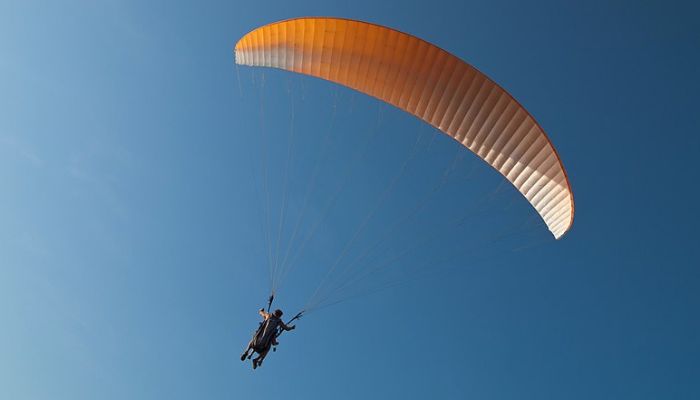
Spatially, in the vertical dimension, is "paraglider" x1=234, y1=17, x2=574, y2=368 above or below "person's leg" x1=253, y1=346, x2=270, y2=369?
above

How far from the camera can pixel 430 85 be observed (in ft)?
47.6

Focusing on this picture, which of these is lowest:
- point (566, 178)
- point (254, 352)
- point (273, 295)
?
point (254, 352)

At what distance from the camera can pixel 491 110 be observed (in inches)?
560

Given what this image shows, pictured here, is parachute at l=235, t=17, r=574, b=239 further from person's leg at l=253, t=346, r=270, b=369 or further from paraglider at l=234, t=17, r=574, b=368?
person's leg at l=253, t=346, r=270, b=369

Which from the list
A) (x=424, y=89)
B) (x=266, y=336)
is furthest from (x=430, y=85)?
(x=266, y=336)

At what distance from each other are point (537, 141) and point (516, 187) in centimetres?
178

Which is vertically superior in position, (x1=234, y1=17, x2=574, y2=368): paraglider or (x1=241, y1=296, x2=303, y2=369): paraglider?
(x1=234, y1=17, x2=574, y2=368): paraglider

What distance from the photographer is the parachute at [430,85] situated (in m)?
14.0

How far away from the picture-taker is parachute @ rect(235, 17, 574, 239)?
1395 centimetres

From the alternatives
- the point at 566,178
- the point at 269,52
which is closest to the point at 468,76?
the point at 566,178

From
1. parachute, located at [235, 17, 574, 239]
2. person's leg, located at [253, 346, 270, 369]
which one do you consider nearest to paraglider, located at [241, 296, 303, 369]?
person's leg, located at [253, 346, 270, 369]

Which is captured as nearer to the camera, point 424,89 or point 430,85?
point 430,85

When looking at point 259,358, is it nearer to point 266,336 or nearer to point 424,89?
point 266,336

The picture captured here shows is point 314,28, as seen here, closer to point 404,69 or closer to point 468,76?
point 404,69
